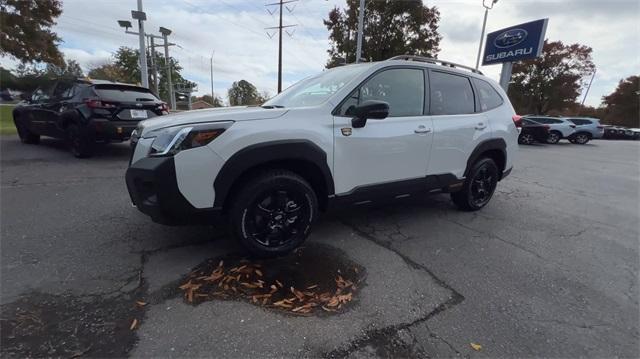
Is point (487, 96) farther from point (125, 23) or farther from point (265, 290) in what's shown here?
point (125, 23)

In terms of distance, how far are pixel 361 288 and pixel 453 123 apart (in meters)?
2.29

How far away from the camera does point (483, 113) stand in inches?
163

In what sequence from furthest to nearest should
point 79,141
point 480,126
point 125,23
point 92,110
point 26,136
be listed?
point 125,23 < point 26,136 < point 79,141 < point 92,110 < point 480,126

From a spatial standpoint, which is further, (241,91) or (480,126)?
(241,91)

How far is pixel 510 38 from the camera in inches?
624

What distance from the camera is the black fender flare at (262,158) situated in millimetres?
2484

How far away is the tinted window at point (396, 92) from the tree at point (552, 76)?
1724 inches

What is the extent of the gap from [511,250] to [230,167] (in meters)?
2.98

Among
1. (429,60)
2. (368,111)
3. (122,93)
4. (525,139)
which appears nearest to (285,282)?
(368,111)

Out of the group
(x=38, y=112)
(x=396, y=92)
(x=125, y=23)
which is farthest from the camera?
(x=125, y=23)

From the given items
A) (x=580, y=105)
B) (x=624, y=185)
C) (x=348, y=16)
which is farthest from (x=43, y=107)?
(x=580, y=105)

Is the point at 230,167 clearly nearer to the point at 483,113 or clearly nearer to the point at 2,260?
the point at 2,260

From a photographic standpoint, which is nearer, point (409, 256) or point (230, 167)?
Answer: point (230, 167)

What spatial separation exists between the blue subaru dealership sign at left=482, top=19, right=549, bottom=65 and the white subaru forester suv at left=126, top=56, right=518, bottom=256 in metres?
13.7
